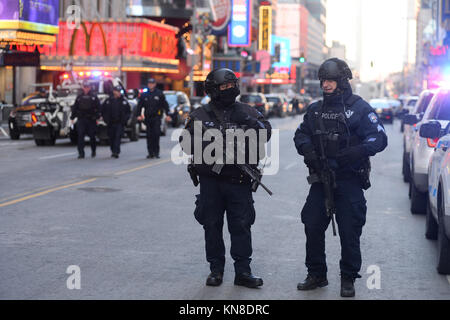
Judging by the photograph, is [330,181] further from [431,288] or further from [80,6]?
[80,6]

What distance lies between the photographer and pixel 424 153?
12.2 m

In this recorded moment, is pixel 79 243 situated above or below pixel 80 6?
below

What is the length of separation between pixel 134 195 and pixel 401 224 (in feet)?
15.1

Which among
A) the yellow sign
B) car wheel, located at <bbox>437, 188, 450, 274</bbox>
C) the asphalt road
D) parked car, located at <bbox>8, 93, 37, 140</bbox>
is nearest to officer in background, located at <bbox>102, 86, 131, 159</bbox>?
the asphalt road

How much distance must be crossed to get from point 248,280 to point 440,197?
7.54 ft

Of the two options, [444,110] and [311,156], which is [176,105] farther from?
[311,156]

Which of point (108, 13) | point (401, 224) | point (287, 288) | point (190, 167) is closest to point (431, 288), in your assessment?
point (287, 288)

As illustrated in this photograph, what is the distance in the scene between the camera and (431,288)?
7191 mm

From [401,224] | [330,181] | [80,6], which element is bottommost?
[401,224]

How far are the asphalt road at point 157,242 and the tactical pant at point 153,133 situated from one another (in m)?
3.78

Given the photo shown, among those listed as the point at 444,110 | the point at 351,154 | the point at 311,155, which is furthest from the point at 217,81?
the point at 444,110

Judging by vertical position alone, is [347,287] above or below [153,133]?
below

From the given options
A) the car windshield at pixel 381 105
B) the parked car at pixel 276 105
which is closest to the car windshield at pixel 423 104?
the car windshield at pixel 381 105

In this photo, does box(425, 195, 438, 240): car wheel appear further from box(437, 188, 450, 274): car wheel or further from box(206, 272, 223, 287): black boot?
box(206, 272, 223, 287): black boot
